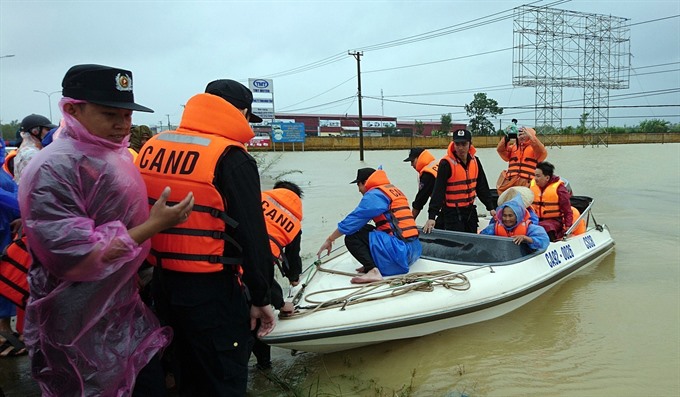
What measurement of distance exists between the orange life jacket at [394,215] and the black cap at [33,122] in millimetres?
2963

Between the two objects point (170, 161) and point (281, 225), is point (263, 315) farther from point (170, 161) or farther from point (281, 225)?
point (281, 225)

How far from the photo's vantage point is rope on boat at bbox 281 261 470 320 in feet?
11.4

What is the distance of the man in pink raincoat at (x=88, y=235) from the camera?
154 centimetres

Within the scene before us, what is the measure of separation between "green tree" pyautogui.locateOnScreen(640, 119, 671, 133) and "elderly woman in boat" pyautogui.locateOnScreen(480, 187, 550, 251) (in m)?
54.6

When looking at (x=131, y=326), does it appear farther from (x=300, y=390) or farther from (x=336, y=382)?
(x=336, y=382)

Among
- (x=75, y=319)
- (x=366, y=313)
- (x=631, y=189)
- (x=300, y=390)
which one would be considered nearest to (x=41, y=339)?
(x=75, y=319)

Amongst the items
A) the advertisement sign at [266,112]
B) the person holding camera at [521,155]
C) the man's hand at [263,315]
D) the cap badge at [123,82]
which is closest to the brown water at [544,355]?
the man's hand at [263,315]

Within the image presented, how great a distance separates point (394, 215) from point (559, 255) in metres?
2.29

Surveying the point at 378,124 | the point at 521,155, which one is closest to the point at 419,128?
the point at 378,124

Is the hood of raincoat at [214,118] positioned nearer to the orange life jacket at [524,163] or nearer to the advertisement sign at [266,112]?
the orange life jacket at [524,163]

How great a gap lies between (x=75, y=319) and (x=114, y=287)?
0.16 metres

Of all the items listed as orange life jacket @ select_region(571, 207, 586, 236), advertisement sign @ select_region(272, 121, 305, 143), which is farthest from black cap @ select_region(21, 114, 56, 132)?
advertisement sign @ select_region(272, 121, 305, 143)

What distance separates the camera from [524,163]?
22.0 feet

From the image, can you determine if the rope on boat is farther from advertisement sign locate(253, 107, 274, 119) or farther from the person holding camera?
advertisement sign locate(253, 107, 274, 119)
